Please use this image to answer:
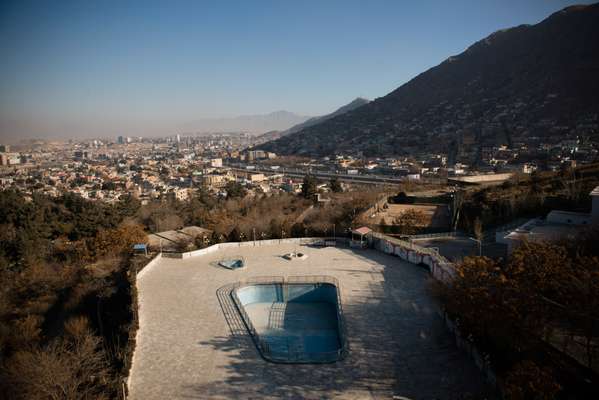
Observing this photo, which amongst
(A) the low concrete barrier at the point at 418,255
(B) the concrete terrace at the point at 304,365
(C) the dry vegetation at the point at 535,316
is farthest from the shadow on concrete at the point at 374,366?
(A) the low concrete barrier at the point at 418,255

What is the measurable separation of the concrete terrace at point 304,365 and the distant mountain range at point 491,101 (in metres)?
42.4

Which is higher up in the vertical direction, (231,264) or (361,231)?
(361,231)

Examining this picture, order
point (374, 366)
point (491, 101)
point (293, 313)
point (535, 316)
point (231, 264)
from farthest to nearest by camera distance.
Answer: point (491, 101) < point (231, 264) < point (293, 313) < point (374, 366) < point (535, 316)

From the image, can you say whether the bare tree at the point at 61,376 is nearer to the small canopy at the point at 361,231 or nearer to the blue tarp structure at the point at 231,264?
the blue tarp structure at the point at 231,264

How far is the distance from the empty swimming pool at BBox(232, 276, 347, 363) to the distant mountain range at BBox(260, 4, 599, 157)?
4219 centimetres

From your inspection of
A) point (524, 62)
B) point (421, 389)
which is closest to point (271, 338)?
point (421, 389)

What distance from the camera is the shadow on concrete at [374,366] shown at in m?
6.55

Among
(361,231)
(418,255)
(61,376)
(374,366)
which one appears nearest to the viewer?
(61,376)

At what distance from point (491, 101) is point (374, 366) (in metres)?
66.0

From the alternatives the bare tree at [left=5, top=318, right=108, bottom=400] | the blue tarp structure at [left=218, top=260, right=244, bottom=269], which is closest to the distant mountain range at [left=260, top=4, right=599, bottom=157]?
the blue tarp structure at [left=218, top=260, right=244, bottom=269]

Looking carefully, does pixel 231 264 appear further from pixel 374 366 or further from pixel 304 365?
pixel 374 366

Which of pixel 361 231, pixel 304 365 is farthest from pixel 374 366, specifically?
pixel 361 231

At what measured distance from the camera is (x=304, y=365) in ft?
24.5

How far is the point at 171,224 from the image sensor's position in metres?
20.8
